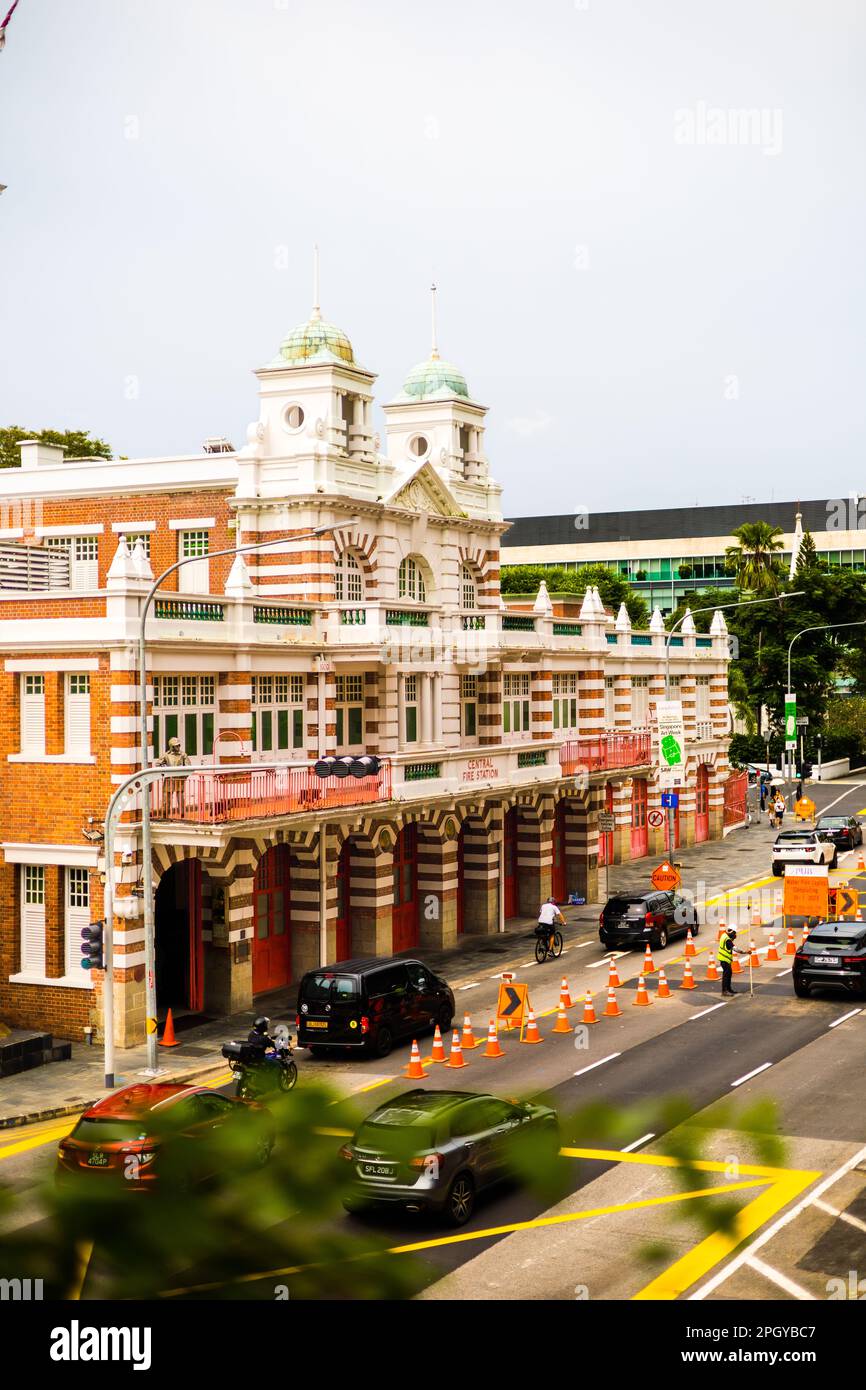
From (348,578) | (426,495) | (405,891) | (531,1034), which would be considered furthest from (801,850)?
(531,1034)

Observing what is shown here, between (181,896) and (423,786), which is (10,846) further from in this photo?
(423,786)

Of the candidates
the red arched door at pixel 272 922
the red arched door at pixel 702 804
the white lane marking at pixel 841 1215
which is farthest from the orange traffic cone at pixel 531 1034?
the red arched door at pixel 702 804

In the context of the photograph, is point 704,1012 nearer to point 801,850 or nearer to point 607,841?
point 607,841

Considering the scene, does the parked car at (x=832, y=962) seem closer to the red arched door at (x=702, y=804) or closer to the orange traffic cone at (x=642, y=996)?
the orange traffic cone at (x=642, y=996)

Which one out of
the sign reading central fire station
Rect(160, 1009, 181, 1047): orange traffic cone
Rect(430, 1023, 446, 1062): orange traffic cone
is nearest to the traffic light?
Rect(160, 1009, 181, 1047): orange traffic cone

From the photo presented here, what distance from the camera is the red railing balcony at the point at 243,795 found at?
1145 inches

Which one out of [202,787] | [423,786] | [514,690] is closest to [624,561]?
[514,690]

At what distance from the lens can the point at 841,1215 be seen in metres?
18.2

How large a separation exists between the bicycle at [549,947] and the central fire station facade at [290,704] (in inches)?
136

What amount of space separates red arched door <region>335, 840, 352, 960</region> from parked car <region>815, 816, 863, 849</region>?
26194mm

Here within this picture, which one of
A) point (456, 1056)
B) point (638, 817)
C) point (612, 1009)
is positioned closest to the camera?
point (456, 1056)

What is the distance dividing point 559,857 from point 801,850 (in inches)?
367

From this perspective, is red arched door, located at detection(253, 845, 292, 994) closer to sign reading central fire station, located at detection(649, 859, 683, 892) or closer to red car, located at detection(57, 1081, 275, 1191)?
sign reading central fire station, located at detection(649, 859, 683, 892)
